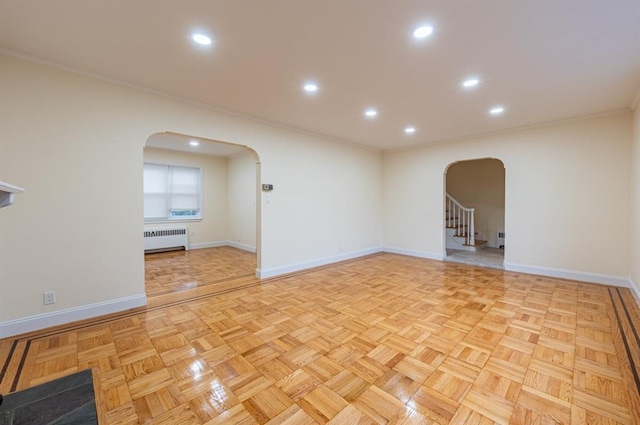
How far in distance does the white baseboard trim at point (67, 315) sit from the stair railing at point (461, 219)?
21.3 feet

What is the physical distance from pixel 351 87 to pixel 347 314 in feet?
8.26

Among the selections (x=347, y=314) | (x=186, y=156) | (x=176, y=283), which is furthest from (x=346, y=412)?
(x=186, y=156)

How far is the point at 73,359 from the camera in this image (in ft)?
6.85

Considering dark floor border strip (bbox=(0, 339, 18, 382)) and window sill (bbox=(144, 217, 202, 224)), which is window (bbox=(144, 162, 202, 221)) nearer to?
window sill (bbox=(144, 217, 202, 224))

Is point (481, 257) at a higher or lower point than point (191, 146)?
lower

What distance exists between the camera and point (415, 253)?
606 cm

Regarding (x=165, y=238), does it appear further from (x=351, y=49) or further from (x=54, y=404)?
(x=351, y=49)

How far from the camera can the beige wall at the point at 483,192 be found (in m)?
6.82

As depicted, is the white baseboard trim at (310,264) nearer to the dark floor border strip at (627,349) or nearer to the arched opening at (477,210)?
the arched opening at (477,210)

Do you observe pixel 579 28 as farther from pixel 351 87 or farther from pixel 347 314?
pixel 347 314

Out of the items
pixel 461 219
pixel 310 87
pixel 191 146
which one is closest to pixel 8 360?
pixel 310 87

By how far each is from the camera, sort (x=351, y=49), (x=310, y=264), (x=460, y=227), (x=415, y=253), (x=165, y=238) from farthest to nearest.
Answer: (x=460, y=227) → (x=165, y=238) → (x=415, y=253) → (x=310, y=264) → (x=351, y=49)

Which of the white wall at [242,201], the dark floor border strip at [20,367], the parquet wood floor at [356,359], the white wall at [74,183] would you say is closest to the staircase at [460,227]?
the parquet wood floor at [356,359]

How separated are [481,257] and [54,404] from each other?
21.3 ft
